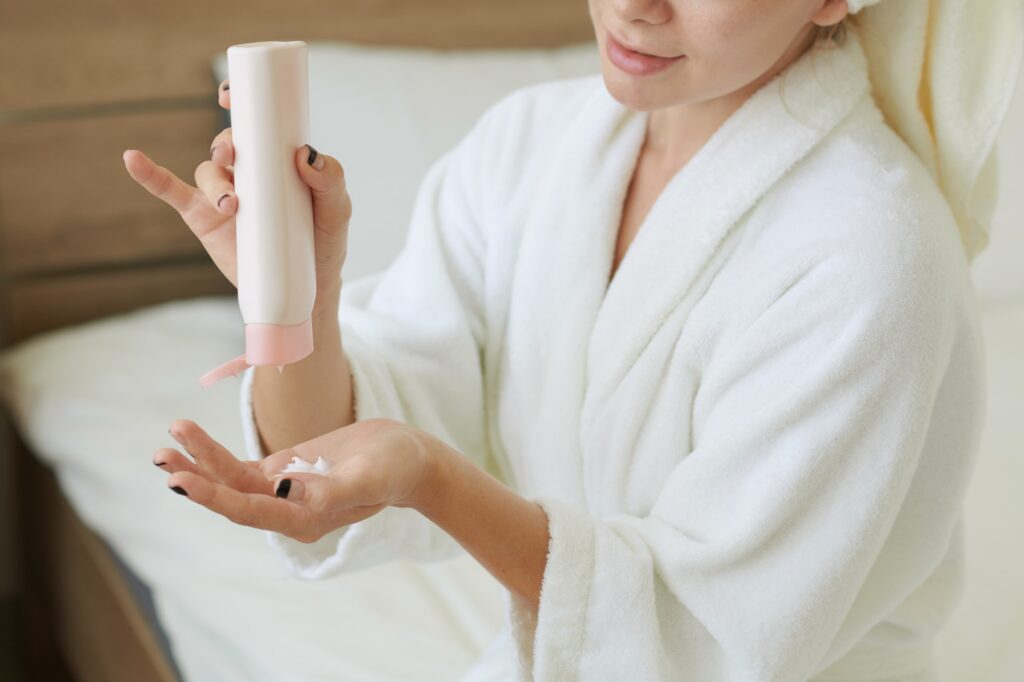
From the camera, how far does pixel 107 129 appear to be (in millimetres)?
1818

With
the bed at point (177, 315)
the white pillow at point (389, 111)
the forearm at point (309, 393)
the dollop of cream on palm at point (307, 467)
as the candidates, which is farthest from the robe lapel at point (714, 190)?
the white pillow at point (389, 111)

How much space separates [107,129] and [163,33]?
0.16m

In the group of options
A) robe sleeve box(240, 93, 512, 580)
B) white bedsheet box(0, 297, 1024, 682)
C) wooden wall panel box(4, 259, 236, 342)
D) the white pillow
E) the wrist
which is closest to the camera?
the wrist

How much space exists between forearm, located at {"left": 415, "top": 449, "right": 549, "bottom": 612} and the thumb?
0.53ft

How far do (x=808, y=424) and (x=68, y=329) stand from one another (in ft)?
4.39

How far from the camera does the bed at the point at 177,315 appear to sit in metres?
1.33

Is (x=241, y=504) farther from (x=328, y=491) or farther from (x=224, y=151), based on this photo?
(x=224, y=151)

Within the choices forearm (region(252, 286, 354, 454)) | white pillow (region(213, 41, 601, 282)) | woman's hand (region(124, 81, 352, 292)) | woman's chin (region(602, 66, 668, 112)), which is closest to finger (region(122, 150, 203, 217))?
woman's hand (region(124, 81, 352, 292))

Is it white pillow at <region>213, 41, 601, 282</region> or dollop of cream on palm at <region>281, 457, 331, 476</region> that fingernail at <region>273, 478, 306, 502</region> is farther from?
white pillow at <region>213, 41, 601, 282</region>

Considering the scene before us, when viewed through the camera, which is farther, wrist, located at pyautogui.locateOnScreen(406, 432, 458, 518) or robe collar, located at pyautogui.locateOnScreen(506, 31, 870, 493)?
robe collar, located at pyautogui.locateOnScreen(506, 31, 870, 493)

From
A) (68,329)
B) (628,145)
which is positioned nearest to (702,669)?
(628,145)

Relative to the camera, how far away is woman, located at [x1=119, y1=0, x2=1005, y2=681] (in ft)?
2.70

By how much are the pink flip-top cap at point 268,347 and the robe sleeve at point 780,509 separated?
0.71ft

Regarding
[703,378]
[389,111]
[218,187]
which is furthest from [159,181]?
[389,111]
